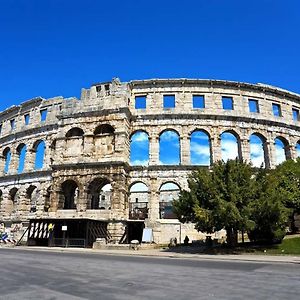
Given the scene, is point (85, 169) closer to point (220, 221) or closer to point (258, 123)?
point (220, 221)

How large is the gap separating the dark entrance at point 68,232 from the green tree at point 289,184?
13.8m

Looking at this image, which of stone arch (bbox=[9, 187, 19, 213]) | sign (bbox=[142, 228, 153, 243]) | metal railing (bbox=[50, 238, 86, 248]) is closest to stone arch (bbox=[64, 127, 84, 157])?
metal railing (bbox=[50, 238, 86, 248])

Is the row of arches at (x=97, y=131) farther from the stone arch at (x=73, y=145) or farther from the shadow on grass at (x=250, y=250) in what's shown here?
the shadow on grass at (x=250, y=250)

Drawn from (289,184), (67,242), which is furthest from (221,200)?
(67,242)

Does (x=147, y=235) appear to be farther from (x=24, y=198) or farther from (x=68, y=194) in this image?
(x=24, y=198)

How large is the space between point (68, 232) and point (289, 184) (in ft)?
59.0

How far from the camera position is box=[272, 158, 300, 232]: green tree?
71.0ft

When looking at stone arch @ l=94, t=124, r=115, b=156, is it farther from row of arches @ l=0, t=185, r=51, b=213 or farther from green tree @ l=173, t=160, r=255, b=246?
green tree @ l=173, t=160, r=255, b=246

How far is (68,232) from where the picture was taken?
25.8 meters

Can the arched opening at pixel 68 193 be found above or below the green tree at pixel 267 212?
above

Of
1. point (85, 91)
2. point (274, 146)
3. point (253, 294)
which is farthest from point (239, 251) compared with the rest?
point (85, 91)

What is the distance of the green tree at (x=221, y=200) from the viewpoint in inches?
703

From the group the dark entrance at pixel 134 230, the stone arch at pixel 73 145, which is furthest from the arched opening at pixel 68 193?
the dark entrance at pixel 134 230

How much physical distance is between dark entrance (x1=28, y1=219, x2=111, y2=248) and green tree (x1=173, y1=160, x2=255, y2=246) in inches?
308
